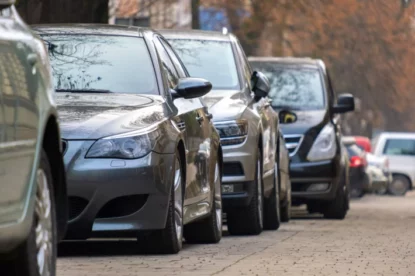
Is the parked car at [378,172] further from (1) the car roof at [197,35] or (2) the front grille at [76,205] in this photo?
(2) the front grille at [76,205]

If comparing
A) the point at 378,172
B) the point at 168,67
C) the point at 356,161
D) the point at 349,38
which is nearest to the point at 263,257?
the point at 168,67

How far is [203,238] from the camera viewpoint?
12.0 metres

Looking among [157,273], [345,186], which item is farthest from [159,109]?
[345,186]

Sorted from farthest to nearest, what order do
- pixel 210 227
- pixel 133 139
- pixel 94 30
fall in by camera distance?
pixel 210 227
pixel 94 30
pixel 133 139

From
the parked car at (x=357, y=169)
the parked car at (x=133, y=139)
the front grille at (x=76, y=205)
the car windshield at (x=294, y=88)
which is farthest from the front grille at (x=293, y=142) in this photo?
the parked car at (x=357, y=169)

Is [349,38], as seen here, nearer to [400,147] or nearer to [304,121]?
[400,147]

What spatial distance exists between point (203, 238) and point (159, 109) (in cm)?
183

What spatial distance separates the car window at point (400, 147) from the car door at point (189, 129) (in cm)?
3902

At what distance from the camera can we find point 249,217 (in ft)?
44.5

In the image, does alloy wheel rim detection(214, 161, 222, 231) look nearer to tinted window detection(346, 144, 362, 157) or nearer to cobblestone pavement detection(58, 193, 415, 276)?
cobblestone pavement detection(58, 193, 415, 276)

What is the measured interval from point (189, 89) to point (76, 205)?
157cm

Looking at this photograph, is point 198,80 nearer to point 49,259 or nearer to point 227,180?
point 227,180

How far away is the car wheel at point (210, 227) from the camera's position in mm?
11898

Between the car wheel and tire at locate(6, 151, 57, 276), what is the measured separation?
4.89 metres
